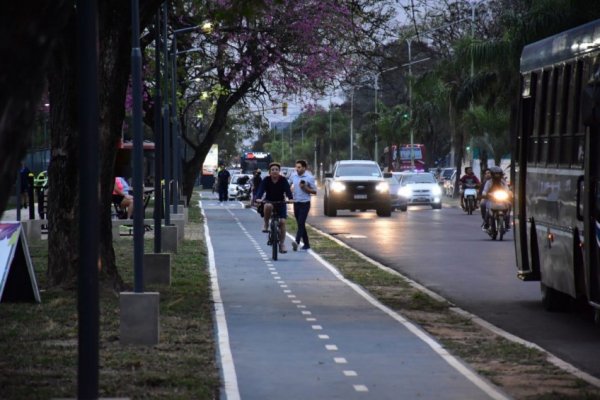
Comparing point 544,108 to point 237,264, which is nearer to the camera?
point 544,108

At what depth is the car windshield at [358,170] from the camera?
5134cm

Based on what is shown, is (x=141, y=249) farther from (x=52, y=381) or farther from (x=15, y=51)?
(x=15, y=51)

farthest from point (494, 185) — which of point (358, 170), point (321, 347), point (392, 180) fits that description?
point (392, 180)

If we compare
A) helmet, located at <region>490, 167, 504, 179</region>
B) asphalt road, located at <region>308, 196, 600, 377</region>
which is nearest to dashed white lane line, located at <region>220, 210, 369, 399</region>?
asphalt road, located at <region>308, 196, 600, 377</region>

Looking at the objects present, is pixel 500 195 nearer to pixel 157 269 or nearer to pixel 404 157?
pixel 157 269

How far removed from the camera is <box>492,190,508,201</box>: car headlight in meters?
33.4

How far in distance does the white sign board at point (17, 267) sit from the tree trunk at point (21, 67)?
1158cm

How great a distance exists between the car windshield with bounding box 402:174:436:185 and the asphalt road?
14655 mm

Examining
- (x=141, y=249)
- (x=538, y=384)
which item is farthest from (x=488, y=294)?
(x=538, y=384)

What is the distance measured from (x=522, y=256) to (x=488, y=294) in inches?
90.1

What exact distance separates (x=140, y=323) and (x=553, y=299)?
5706mm

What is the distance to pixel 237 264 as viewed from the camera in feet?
82.9

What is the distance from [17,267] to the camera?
17.3 metres

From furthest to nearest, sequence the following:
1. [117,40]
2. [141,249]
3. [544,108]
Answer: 1. [117,40]
2. [544,108]
3. [141,249]
